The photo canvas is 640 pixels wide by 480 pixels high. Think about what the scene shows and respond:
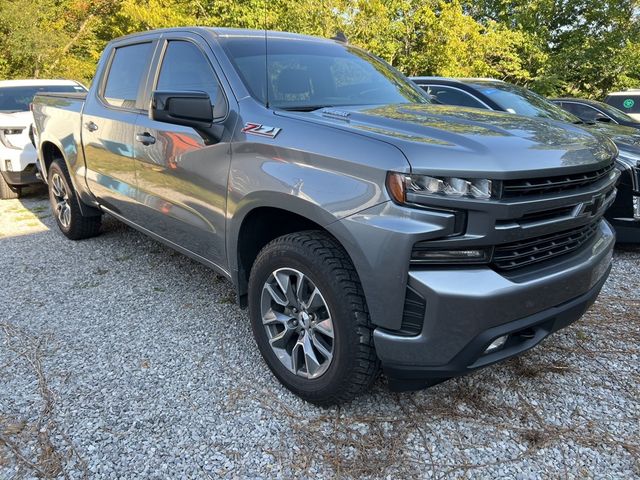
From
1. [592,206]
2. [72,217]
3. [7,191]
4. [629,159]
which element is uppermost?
[592,206]

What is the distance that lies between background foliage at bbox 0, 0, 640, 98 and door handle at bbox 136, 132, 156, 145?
33.7 feet

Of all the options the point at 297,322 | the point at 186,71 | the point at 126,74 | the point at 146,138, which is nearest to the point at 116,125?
the point at 126,74

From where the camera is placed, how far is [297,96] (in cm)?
286

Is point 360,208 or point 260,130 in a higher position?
point 260,130

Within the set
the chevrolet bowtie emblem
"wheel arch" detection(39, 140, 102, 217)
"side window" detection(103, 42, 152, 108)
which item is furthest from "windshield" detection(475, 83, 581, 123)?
"wheel arch" detection(39, 140, 102, 217)

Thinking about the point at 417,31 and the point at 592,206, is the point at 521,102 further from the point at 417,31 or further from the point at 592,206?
the point at 417,31

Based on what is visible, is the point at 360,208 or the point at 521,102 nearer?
the point at 360,208

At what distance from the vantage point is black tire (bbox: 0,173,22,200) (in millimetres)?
7160

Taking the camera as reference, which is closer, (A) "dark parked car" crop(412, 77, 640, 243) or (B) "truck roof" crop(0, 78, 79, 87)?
(A) "dark parked car" crop(412, 77, 640, 243)

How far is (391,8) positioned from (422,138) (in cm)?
1314

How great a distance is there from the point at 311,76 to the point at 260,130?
78 centimetres

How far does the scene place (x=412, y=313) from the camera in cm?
194

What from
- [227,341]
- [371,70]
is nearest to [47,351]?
[227,341]

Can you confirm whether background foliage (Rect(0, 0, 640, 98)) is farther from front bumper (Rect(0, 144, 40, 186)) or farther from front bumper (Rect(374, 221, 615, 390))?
front bumper (Rect(374, 221, 615, 390))
